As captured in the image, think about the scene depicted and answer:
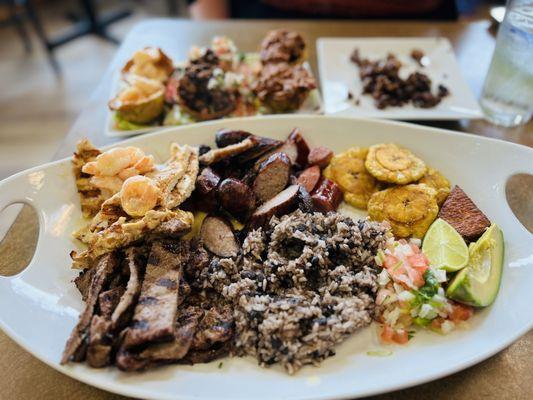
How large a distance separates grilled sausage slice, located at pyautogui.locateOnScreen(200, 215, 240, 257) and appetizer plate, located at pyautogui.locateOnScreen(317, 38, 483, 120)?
1.19m

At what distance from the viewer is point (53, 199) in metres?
2.14

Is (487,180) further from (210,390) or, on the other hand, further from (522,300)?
(210,390)

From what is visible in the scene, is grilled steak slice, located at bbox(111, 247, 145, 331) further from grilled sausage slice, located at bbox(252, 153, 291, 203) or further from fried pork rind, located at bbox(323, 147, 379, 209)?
fried pork rind, located at bbox(323, 147, 379, 209)

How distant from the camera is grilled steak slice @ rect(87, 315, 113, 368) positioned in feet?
5.03

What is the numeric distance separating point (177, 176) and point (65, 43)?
5.00 meters

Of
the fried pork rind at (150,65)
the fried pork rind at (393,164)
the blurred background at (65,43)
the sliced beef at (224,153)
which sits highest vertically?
the fried pork rind at (150,65)

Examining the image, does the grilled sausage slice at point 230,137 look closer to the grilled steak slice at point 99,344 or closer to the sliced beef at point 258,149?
the sliced beef at point 258,149

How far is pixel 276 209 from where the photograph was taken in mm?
2057

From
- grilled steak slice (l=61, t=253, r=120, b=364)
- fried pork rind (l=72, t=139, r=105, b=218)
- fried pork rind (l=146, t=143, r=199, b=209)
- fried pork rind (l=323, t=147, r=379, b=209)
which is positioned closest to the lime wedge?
fried pork rind (l=323, t=147, r=379, b=209)

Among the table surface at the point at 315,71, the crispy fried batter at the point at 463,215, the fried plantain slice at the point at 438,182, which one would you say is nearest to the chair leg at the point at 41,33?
the table surface at the point at 315,71

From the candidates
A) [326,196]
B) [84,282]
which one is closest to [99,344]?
[84,282]

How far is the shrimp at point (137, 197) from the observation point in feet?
6.28

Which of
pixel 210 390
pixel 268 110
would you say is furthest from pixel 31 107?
pixel 210 390

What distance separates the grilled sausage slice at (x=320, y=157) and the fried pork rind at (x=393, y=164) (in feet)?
0.71
